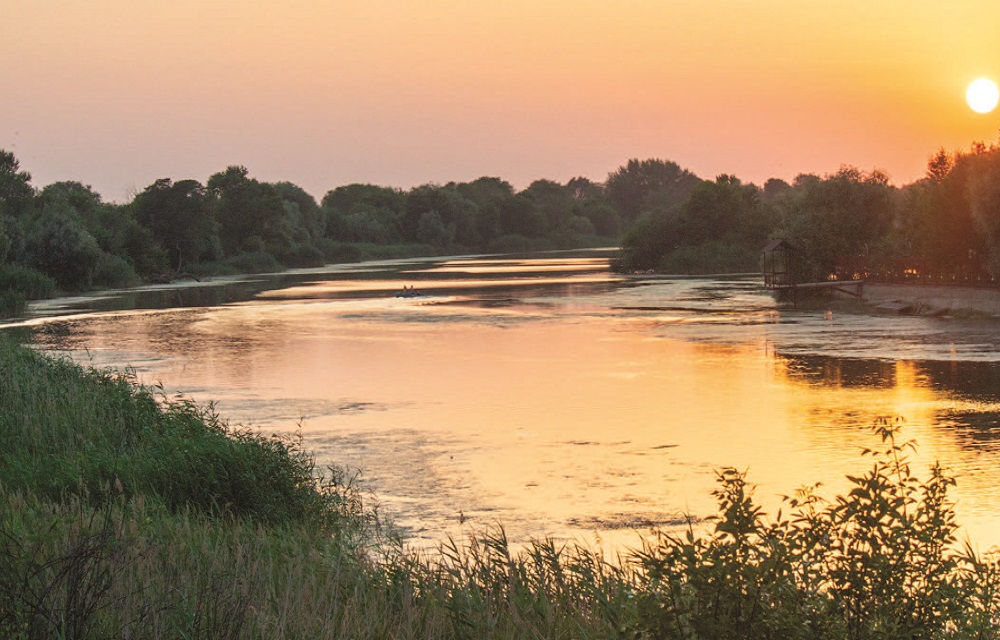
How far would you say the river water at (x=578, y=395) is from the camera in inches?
506

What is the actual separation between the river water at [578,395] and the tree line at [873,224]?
4.38 m

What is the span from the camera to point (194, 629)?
6059 millimetres

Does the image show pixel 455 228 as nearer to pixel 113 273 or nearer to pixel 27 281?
pixel 113 273

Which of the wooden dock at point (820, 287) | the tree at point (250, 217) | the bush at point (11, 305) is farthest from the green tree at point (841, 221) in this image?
the tree at point (250, 217)

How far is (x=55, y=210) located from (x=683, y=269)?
40878 millimetres

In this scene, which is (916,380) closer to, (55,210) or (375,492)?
(375,492)

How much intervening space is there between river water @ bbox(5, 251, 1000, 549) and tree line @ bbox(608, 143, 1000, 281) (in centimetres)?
438

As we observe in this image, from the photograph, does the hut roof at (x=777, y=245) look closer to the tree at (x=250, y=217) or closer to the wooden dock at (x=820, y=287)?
the wooden dock at (x=820, y=287)

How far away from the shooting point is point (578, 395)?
68.1ft

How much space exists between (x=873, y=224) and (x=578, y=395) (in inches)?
1362

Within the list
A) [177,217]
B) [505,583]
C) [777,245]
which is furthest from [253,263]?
[505,583]

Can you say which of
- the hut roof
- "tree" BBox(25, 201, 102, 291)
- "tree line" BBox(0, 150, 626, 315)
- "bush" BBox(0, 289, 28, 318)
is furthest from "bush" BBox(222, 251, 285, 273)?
the hut roof

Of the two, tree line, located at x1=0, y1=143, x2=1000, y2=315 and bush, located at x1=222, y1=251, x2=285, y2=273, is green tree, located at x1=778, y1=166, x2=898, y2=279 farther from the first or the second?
bush, located at x1=222, y1=251, x2=285, y2=273

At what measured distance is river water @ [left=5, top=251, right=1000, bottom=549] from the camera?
12.8 meters
